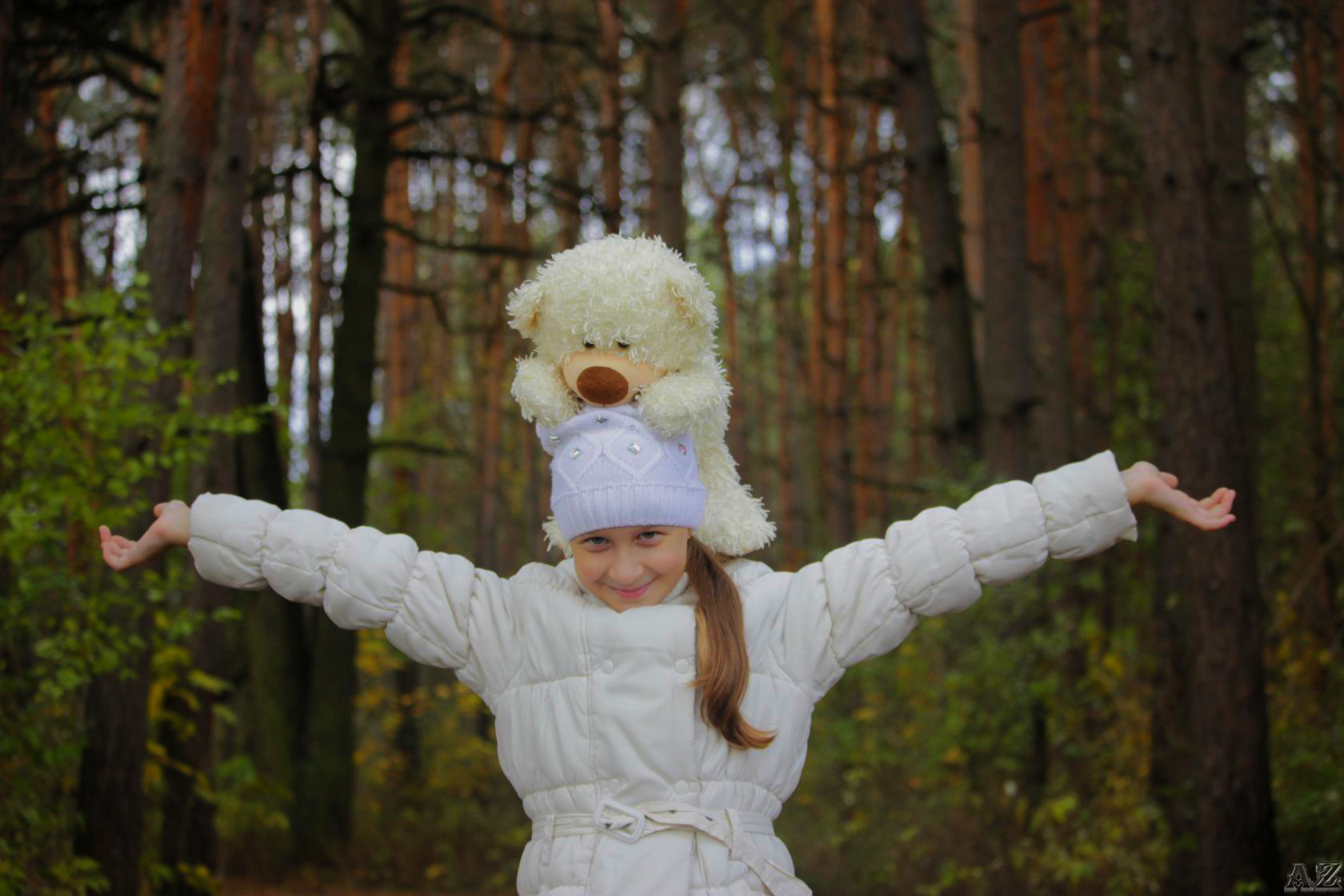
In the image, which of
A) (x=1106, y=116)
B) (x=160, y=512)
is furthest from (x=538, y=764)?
(x=1106, y=116)

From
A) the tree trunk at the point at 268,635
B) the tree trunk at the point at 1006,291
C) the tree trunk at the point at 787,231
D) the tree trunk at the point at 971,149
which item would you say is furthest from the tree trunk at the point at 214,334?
the tree trunk at the point at 787,231

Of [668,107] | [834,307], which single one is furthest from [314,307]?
[834,307]

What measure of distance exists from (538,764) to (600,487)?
627 mm

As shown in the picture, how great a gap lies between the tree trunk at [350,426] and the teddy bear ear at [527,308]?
22.3ft

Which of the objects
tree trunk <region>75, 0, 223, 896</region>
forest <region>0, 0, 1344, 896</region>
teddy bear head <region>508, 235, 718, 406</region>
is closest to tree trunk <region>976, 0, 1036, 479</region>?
forest <region>0, 0, 1344, 896</region>

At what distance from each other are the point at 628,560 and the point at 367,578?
1.99ft

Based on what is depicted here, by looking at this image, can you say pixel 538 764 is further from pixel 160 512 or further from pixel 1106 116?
pixel 1106 116

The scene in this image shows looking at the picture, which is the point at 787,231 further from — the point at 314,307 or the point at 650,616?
the point at 650,616

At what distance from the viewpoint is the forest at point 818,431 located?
222 inches

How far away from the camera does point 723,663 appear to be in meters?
3.05

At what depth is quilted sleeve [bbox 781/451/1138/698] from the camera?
3.09m

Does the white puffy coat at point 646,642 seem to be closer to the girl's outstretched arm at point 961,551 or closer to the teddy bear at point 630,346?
the girl's outstretched arm at point 961,551

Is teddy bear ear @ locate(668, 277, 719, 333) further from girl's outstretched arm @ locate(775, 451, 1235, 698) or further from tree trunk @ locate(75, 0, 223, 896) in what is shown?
tree trunk @ locate(75, 0, 223, 896)

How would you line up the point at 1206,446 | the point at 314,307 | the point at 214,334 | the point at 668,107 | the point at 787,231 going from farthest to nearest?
1. the point at 787,231
2. the point at 314,307
3. the point at 668,107
4. the point at 214,334
5. the point at 1206,446
